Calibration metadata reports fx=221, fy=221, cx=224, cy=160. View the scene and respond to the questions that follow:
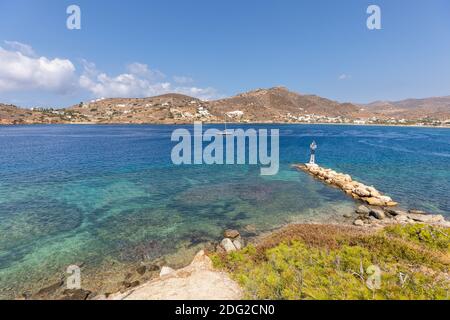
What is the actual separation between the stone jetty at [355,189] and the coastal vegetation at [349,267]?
34.8ft

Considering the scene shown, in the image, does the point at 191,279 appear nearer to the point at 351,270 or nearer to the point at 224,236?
the point at 351,270

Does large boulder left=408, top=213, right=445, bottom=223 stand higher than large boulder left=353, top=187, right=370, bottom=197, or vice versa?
large boulder left=353, top=187, right=370, bottom=197

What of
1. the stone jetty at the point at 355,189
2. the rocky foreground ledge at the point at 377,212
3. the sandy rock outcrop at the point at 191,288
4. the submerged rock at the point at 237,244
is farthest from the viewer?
the stone jetty at the point at 355,189

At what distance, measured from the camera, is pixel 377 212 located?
18.6 m

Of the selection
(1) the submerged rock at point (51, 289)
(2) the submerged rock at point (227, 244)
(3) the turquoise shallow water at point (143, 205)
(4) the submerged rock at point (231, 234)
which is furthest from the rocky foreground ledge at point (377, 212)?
(1) the submerged rock at point (51, 289)

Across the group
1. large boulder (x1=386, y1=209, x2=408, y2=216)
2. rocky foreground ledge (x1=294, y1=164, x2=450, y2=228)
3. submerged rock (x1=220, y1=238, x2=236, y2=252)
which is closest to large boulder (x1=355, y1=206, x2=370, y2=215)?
rocky foreground ledge (x1=294, y1=164, x2=450, y2=228)

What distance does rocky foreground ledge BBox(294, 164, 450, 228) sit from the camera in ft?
56.1

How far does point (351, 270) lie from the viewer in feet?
26.1

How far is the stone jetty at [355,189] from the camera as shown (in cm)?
2166

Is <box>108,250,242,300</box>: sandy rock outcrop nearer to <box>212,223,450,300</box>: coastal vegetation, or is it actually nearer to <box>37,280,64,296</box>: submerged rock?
<box>212,223,450,300</box>: coastal vegetation

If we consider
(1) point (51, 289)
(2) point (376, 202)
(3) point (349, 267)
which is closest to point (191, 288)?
(3) point (349, 267)

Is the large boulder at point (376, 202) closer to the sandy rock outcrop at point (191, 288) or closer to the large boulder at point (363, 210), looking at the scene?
the large boulder at point (363, 210)
